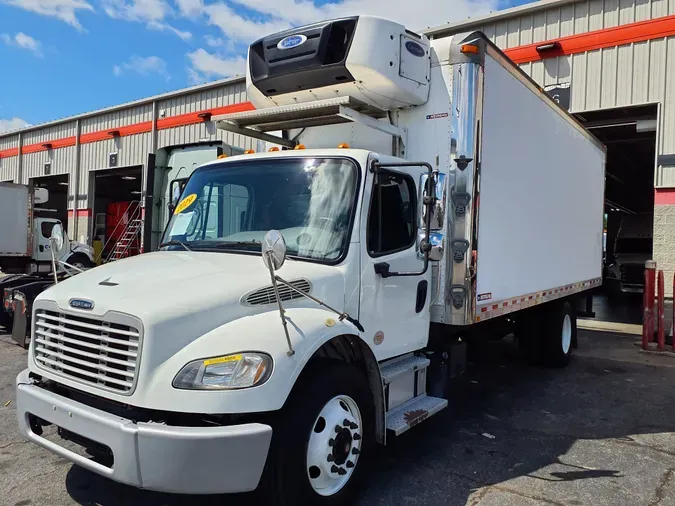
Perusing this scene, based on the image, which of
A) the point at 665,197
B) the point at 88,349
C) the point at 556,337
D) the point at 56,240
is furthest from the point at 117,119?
the point at 88,349

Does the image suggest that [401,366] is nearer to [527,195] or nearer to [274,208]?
[274,208]

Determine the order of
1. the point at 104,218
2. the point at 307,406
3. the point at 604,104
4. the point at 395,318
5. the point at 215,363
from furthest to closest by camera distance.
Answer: the point at 104,218, the point at 604,104, the point at 395,318, the point at 307,406, the point at 215,363

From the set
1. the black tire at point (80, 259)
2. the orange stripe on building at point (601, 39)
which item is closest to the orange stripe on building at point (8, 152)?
the black tire at point (80, 259)

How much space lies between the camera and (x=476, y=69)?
15.5 feet

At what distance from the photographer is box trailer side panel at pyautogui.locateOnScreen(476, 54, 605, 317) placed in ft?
16.4

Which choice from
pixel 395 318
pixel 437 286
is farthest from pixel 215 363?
pixel 437 286

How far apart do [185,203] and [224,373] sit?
2.08 metres

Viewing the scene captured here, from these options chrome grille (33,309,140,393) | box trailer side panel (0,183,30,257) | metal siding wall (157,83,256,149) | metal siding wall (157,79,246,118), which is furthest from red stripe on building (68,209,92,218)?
chrome grille (33,309,140,393)

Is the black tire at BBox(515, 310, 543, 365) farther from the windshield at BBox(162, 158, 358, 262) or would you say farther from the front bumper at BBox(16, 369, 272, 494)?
the front bumper at BBox(16, 369, 272, 494)

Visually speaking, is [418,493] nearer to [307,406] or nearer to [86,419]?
[307,406]

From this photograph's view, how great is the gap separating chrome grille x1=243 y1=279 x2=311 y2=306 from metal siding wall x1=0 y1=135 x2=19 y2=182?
30.9 metres

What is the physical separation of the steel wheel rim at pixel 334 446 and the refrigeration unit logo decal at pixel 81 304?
146 centimetres

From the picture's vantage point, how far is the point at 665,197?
11742mm

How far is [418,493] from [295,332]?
165cm
